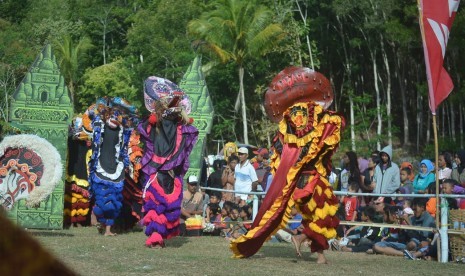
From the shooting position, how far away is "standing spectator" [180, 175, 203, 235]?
1452 centimetres

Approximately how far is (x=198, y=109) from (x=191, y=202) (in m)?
2.73

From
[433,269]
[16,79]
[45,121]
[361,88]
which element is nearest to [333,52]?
[361,88]

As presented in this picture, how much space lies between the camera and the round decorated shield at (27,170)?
1173cm

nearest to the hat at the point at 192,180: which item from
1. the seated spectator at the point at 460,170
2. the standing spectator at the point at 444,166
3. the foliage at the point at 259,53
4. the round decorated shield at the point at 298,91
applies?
the standing spectator at the point at 444,166

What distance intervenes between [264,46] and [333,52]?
30.5ft

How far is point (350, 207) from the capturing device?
12.7 m

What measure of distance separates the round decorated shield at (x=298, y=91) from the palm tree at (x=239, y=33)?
24734 millimetres

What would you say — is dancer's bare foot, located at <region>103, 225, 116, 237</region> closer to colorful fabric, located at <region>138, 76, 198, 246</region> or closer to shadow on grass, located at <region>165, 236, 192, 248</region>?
shadow on grass, located at <region>165, 236, 192, 248</region>

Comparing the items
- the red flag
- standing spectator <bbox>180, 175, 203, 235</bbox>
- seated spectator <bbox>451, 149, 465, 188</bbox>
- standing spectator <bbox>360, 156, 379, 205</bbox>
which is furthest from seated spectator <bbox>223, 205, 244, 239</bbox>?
the red flag

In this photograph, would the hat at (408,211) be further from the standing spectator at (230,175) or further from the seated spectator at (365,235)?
the standing spectator at (230,175)

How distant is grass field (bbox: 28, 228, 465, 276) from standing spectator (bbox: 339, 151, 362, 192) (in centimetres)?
232

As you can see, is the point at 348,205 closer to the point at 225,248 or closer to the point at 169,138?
the point at 225,248

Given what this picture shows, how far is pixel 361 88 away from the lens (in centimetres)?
4506

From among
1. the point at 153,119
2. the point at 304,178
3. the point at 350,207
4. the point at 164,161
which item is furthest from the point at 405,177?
the point at 304,178
